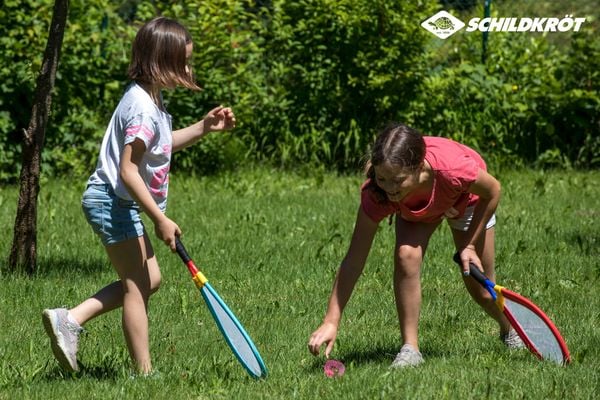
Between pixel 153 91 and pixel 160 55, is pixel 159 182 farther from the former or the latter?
pixel 160 55

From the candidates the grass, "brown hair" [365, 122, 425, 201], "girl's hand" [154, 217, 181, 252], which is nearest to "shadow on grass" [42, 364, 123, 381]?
the grass

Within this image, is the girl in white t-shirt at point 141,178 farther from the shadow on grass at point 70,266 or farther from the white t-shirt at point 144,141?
the shadow on grass at point 70,266

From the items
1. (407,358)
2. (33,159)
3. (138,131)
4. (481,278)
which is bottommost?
(407,358)

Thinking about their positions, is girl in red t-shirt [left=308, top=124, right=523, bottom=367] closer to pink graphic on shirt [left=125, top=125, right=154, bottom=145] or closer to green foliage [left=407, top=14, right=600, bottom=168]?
pink graphic on shirt [left=125, top=125, right=154, bottom=145]

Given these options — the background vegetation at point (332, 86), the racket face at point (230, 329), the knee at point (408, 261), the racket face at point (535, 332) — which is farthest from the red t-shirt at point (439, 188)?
the background vegetation at point (332, 86)

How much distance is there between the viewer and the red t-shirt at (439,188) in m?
4.63

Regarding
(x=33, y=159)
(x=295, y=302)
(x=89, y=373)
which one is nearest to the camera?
(x=89, y=373)

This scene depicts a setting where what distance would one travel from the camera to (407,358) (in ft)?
15.5

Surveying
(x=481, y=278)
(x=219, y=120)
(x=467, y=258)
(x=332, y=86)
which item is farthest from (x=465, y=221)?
(x=332, y=86)

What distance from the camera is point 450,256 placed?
7191 millimetres

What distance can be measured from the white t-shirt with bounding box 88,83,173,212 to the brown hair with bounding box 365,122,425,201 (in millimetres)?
856

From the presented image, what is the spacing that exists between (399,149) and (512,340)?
1.28 m

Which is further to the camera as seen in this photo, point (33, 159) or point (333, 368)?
point (33, 159)

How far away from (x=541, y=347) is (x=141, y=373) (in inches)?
68.0
